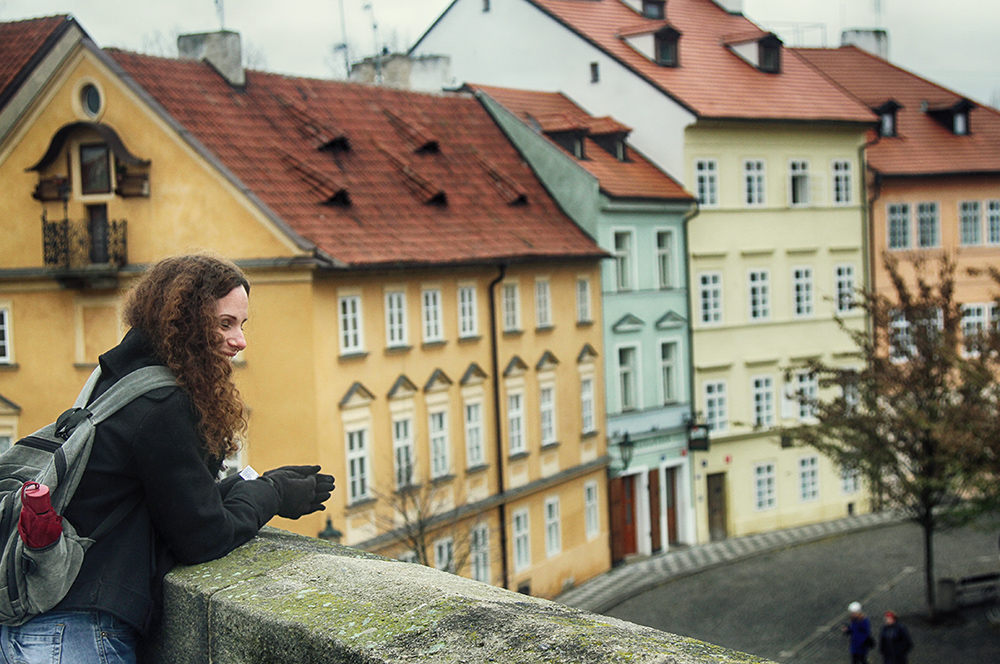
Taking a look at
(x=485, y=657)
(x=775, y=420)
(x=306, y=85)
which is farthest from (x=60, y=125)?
(x=485, y=657)

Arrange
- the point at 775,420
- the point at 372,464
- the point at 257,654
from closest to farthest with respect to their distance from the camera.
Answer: the point at 257,654
the point at 372,464
the point at 775,420

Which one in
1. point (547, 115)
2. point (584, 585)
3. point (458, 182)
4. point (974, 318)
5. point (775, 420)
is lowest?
point (584, 585)

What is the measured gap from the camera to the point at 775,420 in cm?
3559

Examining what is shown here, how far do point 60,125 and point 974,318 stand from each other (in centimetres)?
2748

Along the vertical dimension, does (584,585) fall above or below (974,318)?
below

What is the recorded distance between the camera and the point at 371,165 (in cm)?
2636

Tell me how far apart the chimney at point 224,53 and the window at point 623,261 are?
10.5 m

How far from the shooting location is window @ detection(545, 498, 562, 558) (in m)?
29.0

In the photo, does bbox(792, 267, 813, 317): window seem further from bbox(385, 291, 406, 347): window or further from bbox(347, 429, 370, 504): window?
bbox(347, 429, 370, 504): window

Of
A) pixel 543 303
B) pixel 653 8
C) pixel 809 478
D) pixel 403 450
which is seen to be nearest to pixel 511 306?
pixel 543 303

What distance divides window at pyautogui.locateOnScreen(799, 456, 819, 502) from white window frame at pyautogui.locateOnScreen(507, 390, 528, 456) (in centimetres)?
1165

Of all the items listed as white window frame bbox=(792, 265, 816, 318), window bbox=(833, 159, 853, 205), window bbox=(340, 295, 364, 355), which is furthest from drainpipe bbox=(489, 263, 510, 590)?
window bbox=(833, 159, 853, 205)

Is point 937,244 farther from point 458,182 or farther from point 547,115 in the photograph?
point 458,182

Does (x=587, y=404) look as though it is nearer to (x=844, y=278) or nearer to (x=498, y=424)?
(x=498, y=424)
